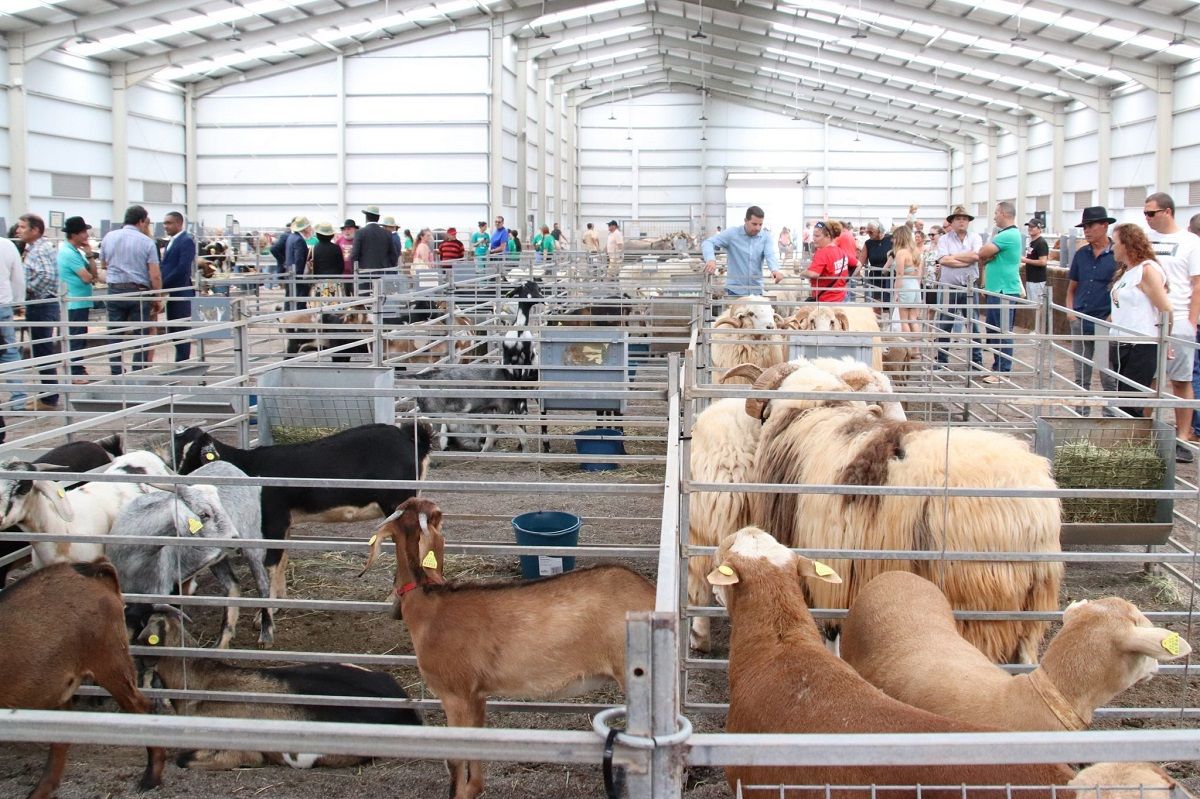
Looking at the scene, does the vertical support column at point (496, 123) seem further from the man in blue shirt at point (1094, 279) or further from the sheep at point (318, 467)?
the sheep at point (318, 467)

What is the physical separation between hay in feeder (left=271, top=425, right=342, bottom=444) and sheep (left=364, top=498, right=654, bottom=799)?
345 cm

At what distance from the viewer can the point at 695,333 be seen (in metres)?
6.92

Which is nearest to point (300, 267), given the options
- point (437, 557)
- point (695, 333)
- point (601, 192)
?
point (695, 333)

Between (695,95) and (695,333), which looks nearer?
(695,333)

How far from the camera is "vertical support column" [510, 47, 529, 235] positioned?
96.9ft

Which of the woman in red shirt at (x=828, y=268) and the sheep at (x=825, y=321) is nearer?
the sheep at (x=825, y=321)

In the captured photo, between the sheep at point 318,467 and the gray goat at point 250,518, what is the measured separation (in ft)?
0.28

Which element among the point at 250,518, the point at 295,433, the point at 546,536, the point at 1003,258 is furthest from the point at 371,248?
the point at 546,536

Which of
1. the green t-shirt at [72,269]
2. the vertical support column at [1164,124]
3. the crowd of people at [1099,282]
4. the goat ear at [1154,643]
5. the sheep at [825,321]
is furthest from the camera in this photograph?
the vertical support column at [1164,124]

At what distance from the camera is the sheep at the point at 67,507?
4449 mm

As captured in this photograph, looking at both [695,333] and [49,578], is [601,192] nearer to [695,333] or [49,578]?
[695,333]

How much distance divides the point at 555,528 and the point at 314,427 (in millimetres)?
2142

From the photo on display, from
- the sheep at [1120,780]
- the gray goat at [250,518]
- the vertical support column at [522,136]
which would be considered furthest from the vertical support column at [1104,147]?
the sheep at [1120,780]

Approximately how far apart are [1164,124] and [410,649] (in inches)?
980
